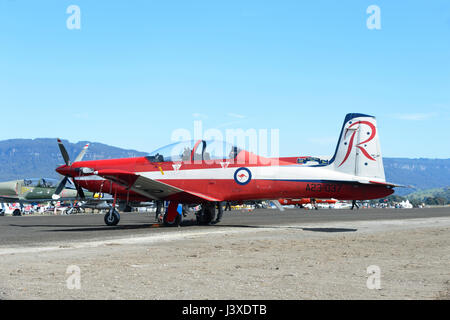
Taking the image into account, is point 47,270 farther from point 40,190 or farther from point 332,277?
point 40,190

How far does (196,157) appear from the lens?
809 inches

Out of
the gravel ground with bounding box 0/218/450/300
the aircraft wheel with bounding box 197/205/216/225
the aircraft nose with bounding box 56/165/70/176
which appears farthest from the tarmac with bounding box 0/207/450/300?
the aircraft wheel with bounding box 197/205/216/225

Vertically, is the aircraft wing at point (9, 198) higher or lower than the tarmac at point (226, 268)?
higher

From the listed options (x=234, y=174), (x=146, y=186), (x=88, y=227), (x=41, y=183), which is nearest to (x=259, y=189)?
(x=234, y=174)

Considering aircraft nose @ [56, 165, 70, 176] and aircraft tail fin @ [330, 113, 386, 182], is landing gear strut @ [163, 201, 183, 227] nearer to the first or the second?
aircraft nose @ [56, 165, 70, 176]

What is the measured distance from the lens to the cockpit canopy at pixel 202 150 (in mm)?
20375

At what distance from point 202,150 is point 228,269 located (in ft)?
39.0

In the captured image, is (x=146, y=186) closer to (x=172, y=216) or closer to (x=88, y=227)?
(x=172, y=216)

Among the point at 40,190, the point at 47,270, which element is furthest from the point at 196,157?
the point at 40,190

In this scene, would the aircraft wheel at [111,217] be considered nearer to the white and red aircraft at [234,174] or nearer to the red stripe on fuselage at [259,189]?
the white and red aircraft at [234,174]

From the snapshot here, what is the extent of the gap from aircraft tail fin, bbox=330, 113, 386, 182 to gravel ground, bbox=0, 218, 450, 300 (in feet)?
15.9

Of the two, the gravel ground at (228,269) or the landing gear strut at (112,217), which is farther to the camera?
the landing gear strut at (112,217)

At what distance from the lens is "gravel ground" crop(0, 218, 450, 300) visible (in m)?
6.75

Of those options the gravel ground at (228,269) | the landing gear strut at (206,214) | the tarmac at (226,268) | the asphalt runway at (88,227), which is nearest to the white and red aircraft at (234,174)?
the landing gear strut at (206,214)
